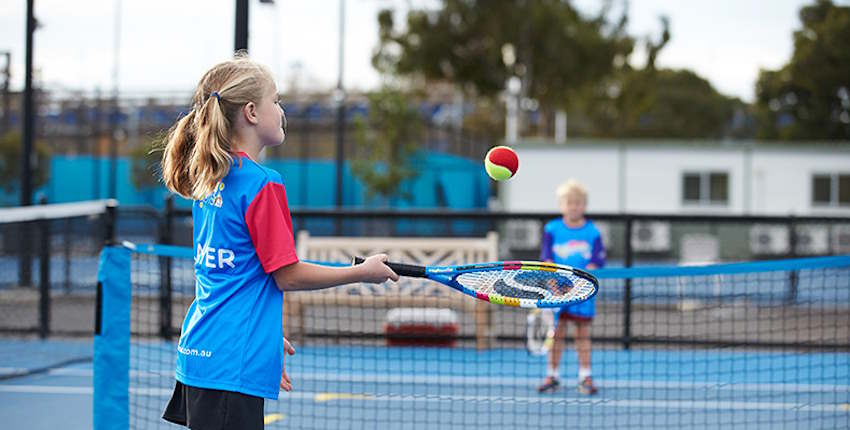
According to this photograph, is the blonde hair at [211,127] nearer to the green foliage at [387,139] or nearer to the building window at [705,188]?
the building window at [705,188]

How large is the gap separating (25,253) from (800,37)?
100 ft

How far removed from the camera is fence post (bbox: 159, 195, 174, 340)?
785 cm

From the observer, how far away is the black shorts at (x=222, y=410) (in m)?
2.54

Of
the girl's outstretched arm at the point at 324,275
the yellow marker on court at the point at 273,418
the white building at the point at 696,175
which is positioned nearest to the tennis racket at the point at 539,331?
the yellow marker on court at the point at 273,418

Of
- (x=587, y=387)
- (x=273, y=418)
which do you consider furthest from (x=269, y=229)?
(x=587, y=387)

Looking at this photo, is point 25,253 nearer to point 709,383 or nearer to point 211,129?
point 709,383

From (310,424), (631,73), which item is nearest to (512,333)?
(310,424)

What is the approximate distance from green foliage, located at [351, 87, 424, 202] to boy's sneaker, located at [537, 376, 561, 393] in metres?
14.9

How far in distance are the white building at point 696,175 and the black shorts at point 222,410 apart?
16877mm

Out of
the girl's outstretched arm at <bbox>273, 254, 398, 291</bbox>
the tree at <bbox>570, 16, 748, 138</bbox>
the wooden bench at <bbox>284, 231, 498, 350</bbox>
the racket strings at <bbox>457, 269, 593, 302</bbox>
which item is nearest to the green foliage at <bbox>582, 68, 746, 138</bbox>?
the tree at <bbox>570, 16, 748, 138</bbox>

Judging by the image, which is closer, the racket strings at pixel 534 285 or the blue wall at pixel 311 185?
the racket strings at pixel 534 285

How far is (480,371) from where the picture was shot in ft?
23.5

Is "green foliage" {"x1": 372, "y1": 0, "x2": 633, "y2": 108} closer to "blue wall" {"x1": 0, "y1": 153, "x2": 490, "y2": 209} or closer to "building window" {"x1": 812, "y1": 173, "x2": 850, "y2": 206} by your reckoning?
"blue wall" {"x1": 0, "y1": 153, "x2": 490, "y2": 209}

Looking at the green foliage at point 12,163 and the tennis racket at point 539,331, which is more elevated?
the green foliage at point 12,163
